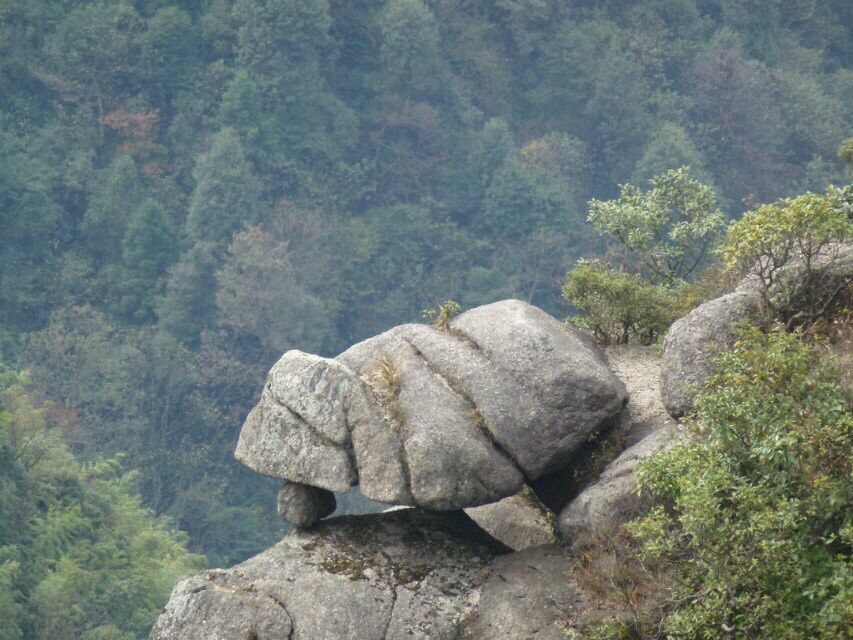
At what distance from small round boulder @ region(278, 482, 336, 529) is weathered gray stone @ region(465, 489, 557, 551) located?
8.89 ft

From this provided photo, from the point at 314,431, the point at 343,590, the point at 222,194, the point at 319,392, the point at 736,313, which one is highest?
the point at 736,313

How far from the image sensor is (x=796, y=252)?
2028 centimetres

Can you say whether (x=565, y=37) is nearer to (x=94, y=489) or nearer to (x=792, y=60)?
(x=792, y=60)

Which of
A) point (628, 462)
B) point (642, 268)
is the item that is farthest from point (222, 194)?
point (628, 462)


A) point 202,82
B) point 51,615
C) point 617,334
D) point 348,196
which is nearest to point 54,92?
point 202,82

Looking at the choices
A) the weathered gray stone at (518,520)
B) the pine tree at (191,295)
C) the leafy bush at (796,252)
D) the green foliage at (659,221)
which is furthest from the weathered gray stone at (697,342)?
the pine tree at (191,295)

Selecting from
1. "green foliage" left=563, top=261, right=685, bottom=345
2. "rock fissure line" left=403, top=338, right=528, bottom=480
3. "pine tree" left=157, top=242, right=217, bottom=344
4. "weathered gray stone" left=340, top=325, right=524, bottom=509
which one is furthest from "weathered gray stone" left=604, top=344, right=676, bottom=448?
"pine tree" left=157, top=242, right=217, bottom=344

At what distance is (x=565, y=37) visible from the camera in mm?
101625

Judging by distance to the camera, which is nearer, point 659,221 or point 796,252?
point 796,252

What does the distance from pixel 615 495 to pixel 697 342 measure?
8.36 ft

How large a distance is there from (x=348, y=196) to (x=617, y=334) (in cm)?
7086

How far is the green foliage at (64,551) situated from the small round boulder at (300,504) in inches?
962

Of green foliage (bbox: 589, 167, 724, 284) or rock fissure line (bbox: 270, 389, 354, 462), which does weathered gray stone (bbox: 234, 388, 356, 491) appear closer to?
rock fissure line (bbox: 270, 389, 354, 462)

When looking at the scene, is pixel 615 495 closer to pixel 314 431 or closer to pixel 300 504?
pixel 314 431
